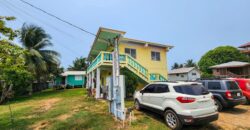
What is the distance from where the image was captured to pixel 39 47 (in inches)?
1003

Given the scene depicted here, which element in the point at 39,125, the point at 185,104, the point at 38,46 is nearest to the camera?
the point at 185,104

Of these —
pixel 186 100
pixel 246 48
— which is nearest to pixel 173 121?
pixel 186 100

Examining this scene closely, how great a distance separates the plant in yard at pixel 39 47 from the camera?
75.5 feet

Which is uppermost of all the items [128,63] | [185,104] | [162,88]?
[128,63]

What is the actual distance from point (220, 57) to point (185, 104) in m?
43.0

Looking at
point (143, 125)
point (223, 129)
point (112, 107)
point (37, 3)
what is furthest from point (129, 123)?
point (37, 3)

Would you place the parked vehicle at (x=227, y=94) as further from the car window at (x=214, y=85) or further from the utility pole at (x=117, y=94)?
the utility pole at (x=117, y=94)

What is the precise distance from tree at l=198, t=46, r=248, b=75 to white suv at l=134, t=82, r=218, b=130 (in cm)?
3867

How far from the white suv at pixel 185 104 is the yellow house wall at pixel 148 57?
985 cm

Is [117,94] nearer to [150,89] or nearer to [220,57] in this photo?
[150,89]

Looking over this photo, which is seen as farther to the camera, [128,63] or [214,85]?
[128,63]

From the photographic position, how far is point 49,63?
26.1 metres

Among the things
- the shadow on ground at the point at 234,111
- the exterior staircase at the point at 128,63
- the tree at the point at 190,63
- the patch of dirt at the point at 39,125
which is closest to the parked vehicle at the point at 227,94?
the shadow on ground at the point at 234,111

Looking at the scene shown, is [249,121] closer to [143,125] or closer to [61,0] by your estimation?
[143,125]
